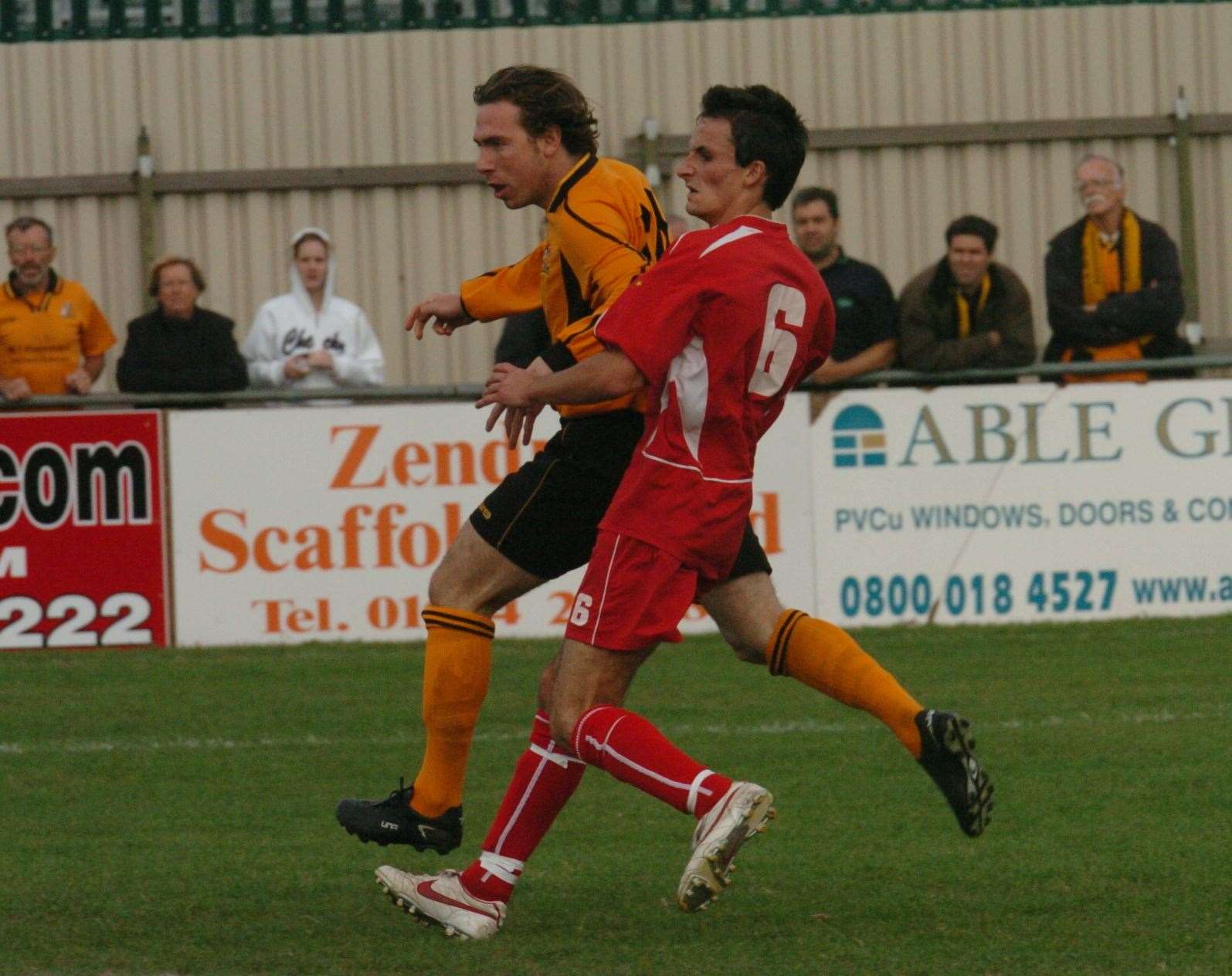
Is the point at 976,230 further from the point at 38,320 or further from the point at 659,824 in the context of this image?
the point at 659,824

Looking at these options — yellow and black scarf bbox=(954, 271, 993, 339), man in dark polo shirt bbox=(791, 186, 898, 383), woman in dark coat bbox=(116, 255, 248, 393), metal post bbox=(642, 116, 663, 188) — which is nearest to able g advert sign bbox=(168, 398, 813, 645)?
woman in dark coat bbox=(116, 255, 248, 393)

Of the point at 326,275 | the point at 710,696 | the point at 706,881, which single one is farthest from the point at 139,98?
the point at 706,881

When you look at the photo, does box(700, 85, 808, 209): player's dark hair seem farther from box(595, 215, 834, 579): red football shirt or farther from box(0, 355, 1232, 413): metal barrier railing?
box(0, 355, 1232, 413): metal barrier railing

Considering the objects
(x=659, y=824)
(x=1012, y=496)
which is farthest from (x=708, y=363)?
(x=1012, y=496)

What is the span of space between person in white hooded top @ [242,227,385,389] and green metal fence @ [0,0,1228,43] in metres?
4.82

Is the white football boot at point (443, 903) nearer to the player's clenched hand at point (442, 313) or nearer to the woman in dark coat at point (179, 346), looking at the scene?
the player's clenched hand at point (442, 313)

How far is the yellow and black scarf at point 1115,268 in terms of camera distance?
1159 centimetres

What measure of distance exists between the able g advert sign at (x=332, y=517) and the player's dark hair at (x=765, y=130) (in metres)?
5.87

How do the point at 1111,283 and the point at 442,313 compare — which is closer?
the point at 442,313

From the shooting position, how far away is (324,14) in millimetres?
16516

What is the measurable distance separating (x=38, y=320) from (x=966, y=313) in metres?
4.63

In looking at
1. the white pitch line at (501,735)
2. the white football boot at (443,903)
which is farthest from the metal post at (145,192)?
the white football boot at (443,903)

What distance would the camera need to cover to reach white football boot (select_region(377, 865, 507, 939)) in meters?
5.40

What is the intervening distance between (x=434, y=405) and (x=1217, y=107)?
8.30m
